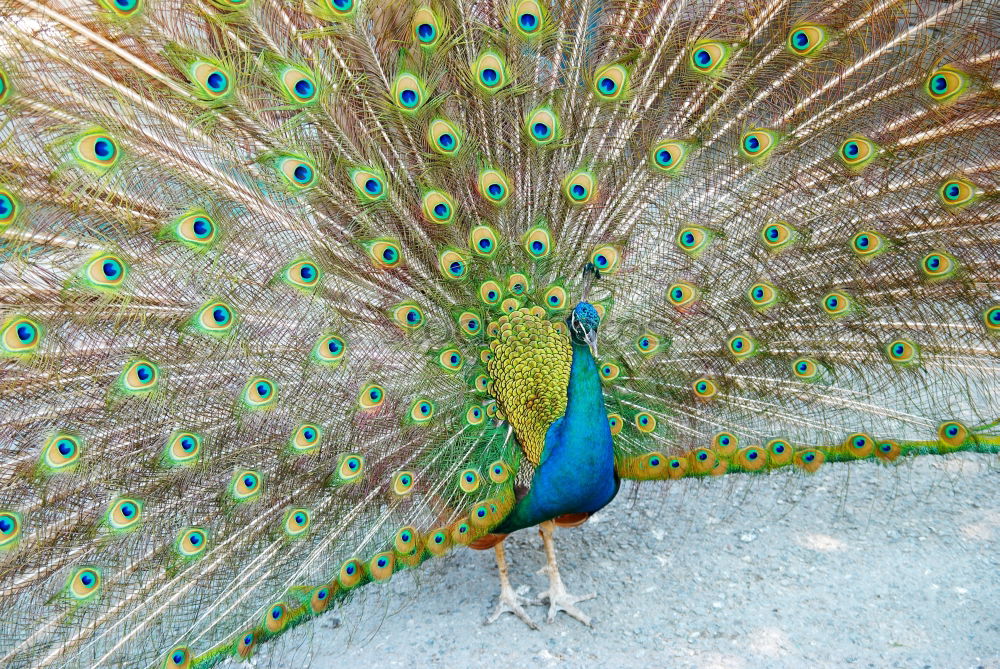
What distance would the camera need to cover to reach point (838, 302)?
2766 mm

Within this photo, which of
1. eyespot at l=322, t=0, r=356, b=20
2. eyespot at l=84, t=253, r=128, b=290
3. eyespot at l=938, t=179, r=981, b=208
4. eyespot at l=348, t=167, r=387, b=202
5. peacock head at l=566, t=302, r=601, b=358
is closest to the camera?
eyespot at l=84, t=253, r=128, b=290

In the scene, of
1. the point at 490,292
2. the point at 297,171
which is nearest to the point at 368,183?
the point at 297,171

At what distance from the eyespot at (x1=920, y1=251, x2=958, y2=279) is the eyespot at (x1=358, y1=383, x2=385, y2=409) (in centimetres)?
196

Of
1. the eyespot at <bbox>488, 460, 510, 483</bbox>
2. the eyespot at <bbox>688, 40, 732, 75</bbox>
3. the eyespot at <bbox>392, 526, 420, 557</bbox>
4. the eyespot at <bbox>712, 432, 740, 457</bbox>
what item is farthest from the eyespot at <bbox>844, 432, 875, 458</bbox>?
the eyespot at <bbox>392, 526, 420, 557</bbox>

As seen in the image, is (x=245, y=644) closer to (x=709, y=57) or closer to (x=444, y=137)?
(x=444, y=137)

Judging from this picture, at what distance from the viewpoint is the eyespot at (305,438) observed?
98.6 inches

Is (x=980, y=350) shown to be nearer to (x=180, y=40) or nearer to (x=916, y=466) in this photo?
(x=916, y=466)

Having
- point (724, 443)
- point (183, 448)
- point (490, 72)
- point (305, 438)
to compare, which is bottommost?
point (183, 448)

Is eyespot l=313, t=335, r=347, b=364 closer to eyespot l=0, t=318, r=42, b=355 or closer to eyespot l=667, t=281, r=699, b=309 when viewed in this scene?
eyespot l=0, t=318, r=42, b=355

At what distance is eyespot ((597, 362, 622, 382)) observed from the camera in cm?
290

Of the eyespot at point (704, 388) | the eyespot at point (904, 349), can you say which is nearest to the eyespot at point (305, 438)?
the eyespot at point (704, 388)

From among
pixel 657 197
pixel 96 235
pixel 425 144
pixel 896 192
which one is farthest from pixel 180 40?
pixel 896 192

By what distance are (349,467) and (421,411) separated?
0.31 metres

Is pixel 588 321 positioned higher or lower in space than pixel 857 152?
lower
